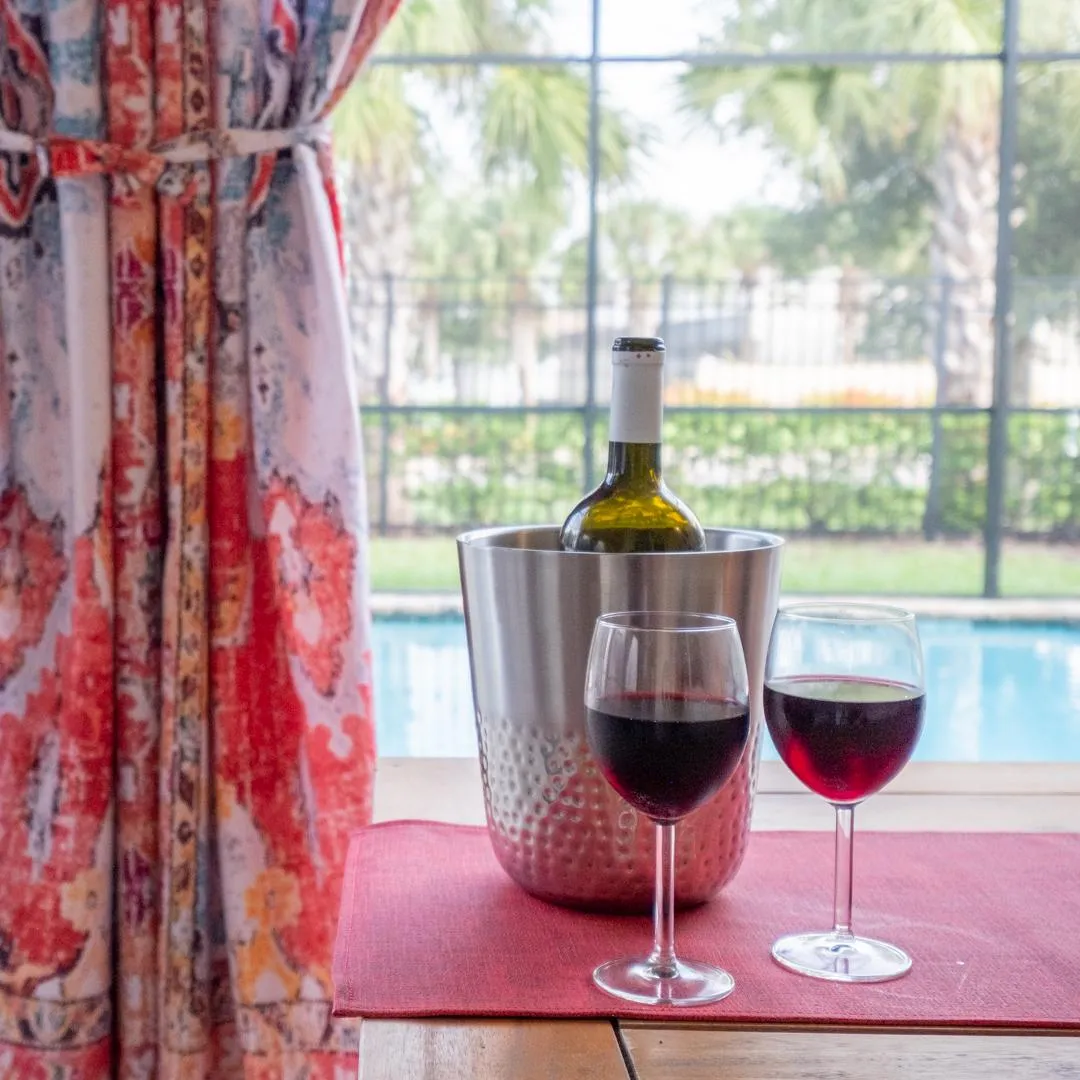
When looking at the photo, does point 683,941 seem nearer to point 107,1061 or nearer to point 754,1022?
point 754,1022

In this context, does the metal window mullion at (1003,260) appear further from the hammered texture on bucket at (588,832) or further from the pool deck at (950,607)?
the hammered texture on bucket at (588,832)

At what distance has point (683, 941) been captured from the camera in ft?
2.20

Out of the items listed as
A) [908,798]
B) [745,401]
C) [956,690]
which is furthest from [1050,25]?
[908,798]

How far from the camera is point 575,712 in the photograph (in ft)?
2.26

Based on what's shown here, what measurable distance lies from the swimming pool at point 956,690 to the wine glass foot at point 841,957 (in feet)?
10.4

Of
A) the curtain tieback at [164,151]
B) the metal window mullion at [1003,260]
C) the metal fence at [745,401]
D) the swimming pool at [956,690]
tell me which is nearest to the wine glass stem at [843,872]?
the curtain tieback at [164,151]

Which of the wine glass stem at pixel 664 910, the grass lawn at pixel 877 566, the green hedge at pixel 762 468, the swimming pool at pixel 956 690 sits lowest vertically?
the swimming pool at pixel 956 690

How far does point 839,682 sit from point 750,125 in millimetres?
9128

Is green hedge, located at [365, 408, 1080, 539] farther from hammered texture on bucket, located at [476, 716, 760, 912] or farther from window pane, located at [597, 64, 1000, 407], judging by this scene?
hammered texture on bucket, located at [476, 716, 760, 912]

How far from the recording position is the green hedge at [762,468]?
8.38 metres

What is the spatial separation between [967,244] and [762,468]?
6.23 ft

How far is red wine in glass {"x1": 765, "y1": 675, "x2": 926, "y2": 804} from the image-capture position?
0.64 metres

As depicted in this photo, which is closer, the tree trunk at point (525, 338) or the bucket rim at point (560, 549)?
the bucket rim at point (560, 549)

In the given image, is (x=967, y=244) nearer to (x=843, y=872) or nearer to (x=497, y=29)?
(x=497, y=29)
